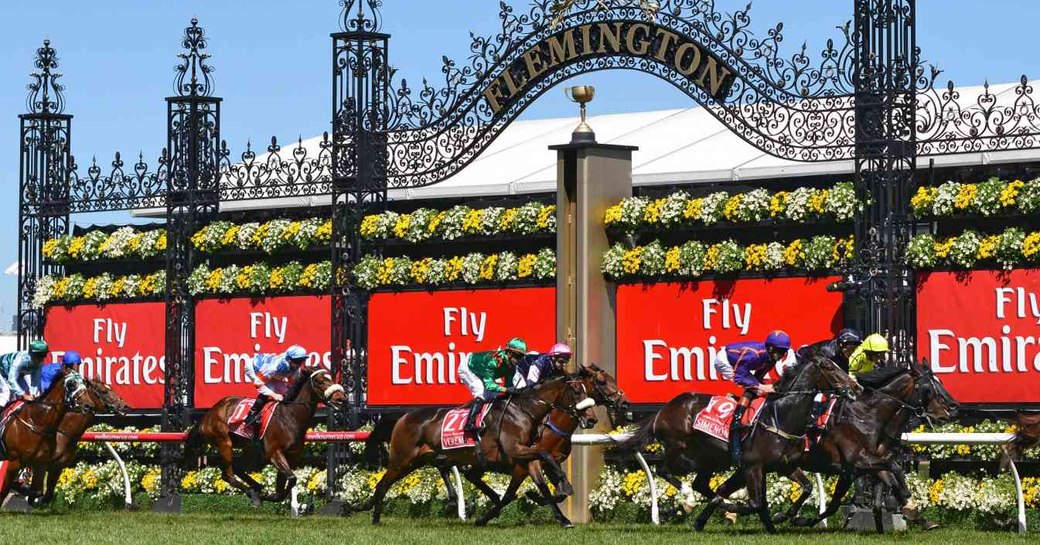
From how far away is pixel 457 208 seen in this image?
72.5ft

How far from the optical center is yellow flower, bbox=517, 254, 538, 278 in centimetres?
2123

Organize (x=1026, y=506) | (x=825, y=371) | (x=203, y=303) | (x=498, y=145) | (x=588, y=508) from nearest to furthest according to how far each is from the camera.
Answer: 1. (x=825, y=371)
2. (x=1026, y=506)
3. (x=588, y=508)
4. (x=203, y=303)
5. (x=498, y=145)

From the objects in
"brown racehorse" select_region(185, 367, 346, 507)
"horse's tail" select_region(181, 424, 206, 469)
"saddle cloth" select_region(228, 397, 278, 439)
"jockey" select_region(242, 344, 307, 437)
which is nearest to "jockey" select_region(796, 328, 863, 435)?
"brown racehorse" select_region(185, 367, 346, 507)

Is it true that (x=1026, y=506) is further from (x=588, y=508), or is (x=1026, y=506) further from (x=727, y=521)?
(x=588, y=508)

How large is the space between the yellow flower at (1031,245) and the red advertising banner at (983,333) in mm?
178

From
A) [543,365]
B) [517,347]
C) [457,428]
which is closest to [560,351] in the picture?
[543,365]

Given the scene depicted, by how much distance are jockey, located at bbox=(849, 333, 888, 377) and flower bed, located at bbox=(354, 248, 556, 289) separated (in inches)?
154

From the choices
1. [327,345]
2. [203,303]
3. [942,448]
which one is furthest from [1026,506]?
[203,303]

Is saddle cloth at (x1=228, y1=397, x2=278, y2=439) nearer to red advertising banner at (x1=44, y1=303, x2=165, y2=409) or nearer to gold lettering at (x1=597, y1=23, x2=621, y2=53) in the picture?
red advertising banner at (x1=44, y1=303, x2=165, y2=409)

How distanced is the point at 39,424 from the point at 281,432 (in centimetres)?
256

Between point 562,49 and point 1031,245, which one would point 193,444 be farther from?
point 1031,245

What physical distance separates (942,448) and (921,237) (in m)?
1.92

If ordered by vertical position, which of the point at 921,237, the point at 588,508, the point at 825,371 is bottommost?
the point at 588,508

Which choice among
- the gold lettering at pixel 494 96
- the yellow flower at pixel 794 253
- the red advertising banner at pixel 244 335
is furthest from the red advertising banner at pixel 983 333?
the red advertising banner at pixel 244 335
